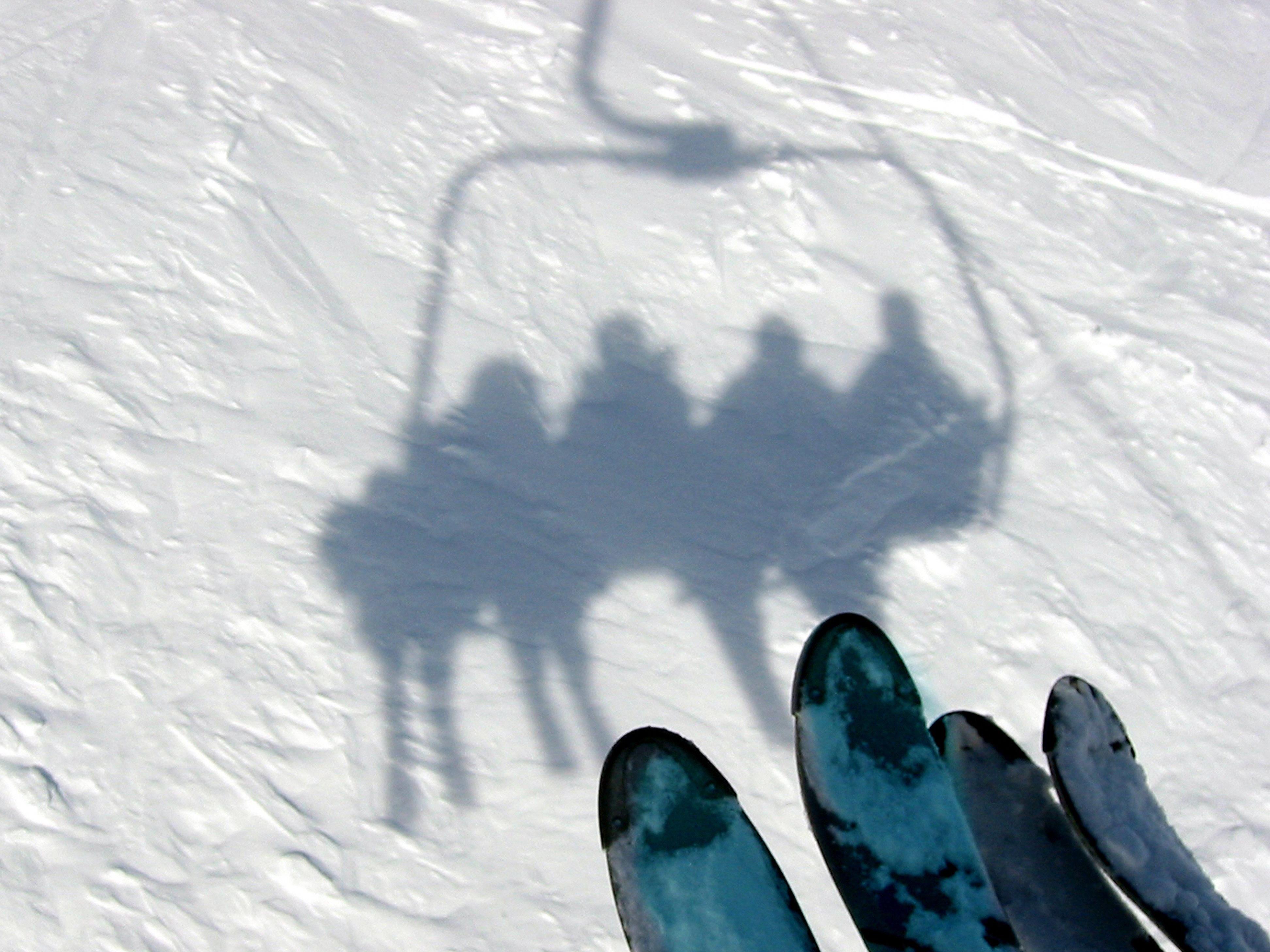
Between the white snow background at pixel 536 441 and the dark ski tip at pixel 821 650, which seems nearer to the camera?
the dark ski tip at pixel 821 650

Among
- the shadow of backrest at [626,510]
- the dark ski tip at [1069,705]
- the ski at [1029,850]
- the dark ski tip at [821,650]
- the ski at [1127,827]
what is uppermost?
the dark ski tip at [1069,705]

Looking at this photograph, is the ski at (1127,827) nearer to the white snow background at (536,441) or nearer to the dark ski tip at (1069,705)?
the dark ski tip at (1069,705)

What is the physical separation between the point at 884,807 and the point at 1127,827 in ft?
1.30

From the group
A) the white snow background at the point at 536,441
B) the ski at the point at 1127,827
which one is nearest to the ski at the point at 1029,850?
the ski at the point at 1127,827

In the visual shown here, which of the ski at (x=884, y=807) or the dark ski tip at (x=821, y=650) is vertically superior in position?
the dark ski tip at (x=821, y=650)

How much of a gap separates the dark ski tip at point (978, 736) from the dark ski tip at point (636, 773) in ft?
1.58

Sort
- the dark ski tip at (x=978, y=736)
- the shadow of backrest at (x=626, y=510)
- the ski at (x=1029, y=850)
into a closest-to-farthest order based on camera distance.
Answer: the ski at (x=1029, y=850) < the dark ski tip at (x=978, y=736) < the shadow of backrest at (x=626, y=510)

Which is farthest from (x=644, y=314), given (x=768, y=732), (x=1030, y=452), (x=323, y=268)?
(x=768, y=732)

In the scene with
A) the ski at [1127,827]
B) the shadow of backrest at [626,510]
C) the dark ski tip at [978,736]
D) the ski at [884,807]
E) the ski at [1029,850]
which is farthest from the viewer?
the shadow of backrest at [626,510]

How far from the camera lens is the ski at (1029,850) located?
196 centimetres

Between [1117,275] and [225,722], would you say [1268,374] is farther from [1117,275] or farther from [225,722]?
[225,722]

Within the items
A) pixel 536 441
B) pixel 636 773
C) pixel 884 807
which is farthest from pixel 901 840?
pixel 536 441

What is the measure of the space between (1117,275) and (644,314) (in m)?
1.71

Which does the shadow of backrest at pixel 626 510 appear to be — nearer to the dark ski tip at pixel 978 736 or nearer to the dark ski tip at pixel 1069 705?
the dark ski tip at pixel 978 736
